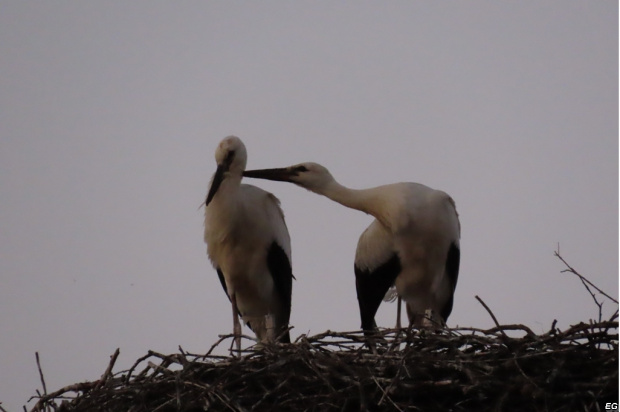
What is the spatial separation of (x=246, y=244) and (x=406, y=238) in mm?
953

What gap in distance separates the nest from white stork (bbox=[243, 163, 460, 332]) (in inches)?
60.7

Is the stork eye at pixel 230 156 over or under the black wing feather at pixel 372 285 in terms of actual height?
over

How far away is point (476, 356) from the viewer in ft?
14.3

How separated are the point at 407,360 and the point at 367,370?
0.17 m

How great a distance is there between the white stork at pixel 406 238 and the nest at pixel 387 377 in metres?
1.54

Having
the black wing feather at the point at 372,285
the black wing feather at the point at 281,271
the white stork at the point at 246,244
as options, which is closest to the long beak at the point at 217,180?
the white stork at the point at 246,244

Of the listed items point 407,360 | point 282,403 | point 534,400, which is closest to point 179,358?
point 282,403

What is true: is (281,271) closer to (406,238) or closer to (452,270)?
(406,238)

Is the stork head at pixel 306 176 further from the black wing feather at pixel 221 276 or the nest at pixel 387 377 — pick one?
the nest at pixel 387 377

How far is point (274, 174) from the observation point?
652 centimetres

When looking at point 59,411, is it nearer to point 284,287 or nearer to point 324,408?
point 324,408

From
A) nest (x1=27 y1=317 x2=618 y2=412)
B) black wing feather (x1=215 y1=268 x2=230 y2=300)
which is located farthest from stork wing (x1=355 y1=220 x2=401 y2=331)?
nest (x1=27 y1=317 x2=618 y2=412)

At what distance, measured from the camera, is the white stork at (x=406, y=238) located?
20.4 feet

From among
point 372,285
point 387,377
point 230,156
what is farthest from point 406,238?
point 387,377
